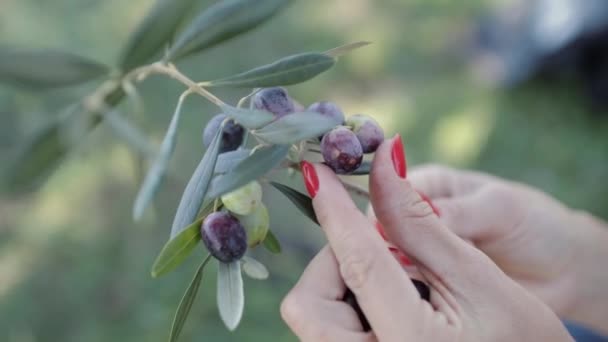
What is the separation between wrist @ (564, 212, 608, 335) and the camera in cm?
144

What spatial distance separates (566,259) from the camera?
1.42 meters

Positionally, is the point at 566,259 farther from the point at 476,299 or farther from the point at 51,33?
the point at 51,33

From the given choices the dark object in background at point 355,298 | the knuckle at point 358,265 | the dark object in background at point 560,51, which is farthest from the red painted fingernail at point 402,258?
the dark object in background at point 560,51

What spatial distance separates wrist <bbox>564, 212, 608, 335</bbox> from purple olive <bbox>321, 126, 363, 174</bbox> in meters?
0.81

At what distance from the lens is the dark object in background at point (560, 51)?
2.63 metres

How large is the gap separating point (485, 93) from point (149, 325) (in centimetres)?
135

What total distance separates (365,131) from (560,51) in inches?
80.5

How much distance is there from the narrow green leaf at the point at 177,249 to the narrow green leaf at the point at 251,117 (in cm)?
→ 11

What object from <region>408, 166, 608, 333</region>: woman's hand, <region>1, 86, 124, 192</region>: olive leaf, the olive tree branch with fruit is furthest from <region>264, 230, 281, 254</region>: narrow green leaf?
<region>408, 166, 608, 333</region>: woman's hand

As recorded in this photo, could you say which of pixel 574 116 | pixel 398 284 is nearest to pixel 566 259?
pixel 398 284

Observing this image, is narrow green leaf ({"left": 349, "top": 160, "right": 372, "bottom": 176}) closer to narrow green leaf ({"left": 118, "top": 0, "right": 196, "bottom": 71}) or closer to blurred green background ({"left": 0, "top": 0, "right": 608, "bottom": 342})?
narrow green leaf ({"left": 118, "top": 0, "right": 196, "bottom": 71})

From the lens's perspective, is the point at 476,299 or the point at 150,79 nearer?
the point at 476,299

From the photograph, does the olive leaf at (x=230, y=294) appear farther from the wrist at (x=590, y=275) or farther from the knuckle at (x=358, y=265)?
the wrist at (x=590, y=275)

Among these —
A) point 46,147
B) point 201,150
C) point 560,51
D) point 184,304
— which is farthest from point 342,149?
point 560,51
